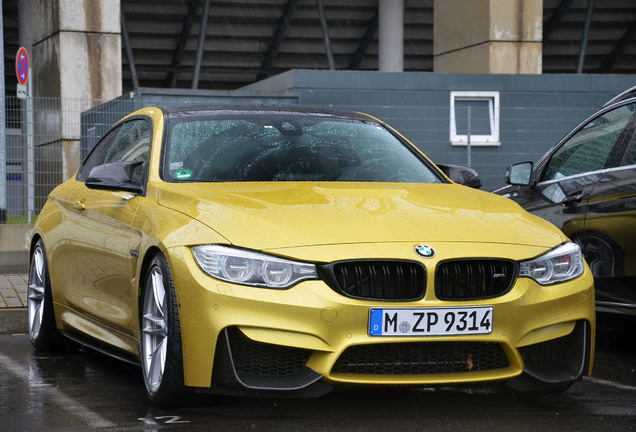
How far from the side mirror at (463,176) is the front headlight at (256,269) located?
194 centimetres

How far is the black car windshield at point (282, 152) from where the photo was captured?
5.77 m

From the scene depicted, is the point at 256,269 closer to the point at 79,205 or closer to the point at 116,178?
the point at 116,178

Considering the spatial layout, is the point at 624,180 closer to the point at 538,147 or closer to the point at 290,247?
the point at 290,247

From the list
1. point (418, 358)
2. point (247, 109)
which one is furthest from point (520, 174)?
point (418, 358)

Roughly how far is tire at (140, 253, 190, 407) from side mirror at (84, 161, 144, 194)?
2.23ft

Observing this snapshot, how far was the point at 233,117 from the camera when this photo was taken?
618 centimetres

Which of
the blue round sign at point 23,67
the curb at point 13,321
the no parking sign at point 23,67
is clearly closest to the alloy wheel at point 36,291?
the curb at point 13,321

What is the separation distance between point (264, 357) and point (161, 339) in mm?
655

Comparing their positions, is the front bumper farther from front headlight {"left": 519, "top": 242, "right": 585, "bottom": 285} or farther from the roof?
the roof

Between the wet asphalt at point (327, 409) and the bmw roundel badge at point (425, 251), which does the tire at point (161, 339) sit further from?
the bmw roundel badge at point (425, 251)

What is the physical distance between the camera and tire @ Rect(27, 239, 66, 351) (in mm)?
6992

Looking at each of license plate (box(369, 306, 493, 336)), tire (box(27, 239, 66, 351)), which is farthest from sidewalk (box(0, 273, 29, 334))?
license plate (box(369, 306, 493, 336))

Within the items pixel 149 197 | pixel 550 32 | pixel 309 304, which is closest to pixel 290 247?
pixel 309 304

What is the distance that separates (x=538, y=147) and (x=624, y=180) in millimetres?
12259
